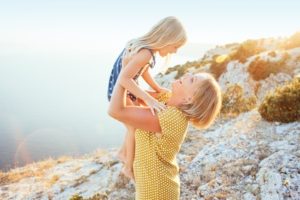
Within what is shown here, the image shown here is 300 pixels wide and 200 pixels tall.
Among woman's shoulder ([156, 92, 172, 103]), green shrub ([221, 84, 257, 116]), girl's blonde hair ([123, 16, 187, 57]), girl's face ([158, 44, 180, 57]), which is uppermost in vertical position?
girl's blonde hair ([123, 16, 187, 57])

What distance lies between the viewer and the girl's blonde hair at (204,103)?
3.83 m

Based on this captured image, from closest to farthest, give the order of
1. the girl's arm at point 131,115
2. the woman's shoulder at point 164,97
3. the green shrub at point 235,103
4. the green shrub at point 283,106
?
1. the girl's arm at point 131,115
2. the woman's shoulder at point 164,97
3. the green shrub at point 283,106
4. the green shrub at point 235,103

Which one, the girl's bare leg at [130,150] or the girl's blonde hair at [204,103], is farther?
the girl's bare leg at [130,150]

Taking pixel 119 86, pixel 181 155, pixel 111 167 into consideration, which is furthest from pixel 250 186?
pixel 111 167

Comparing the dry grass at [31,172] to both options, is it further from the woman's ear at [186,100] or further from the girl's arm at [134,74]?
the woman's ear at [186,100]

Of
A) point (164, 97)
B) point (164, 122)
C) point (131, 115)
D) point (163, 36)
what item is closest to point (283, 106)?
point (164, 97)

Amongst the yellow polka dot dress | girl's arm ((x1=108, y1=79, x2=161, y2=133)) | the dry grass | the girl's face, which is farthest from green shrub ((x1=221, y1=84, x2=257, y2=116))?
girl's arm ((x1=108, y1=79, x2=161, y2=133))

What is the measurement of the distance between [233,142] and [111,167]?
19.2 feet

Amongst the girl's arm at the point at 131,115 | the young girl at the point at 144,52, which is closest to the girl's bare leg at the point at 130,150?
the young girl at the point at 144,52

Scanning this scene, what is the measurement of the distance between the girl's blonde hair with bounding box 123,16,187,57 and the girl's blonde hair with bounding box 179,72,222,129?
30.8 inches

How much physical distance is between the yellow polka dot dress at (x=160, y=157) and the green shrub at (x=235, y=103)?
1149cm

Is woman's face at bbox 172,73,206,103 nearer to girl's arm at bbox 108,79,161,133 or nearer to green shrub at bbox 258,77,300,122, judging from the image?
girl's arm at bbox 108,79,161,133

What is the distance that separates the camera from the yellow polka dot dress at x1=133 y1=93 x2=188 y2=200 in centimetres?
391

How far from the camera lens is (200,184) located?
913cm
